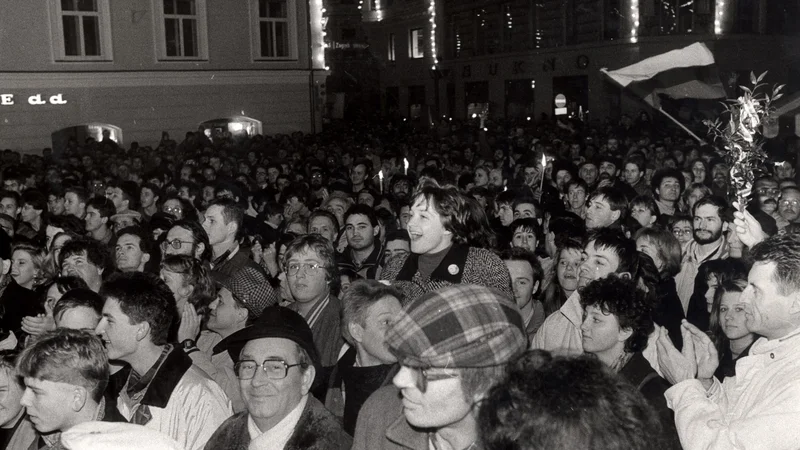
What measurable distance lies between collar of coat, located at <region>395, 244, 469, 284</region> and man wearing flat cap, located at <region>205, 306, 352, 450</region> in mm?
1248

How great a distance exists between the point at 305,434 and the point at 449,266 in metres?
1.54

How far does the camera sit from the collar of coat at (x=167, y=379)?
3.44 m

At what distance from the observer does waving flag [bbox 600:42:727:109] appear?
27.9 ft

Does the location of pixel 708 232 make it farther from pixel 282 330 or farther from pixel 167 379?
pixel 167 379

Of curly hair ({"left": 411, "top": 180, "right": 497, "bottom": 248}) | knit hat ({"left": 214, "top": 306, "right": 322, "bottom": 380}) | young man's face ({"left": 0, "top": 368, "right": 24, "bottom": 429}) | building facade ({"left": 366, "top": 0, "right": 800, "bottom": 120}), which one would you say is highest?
building facade ({"left": 366, "top": 0, "right": 800, "bottom": 120})

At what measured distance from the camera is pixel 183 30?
25719mm

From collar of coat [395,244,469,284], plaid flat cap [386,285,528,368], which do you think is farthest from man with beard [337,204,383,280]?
plaid flat cap [386,285,528,368]

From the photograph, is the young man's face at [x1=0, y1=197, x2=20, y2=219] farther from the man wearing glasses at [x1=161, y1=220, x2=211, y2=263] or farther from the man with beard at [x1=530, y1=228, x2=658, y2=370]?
the man with beard at [x1=530, y1=228, x2=658, y2=370]

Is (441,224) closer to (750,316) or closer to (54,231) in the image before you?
(750,316)

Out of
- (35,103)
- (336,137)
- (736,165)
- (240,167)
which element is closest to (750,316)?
(736,165)

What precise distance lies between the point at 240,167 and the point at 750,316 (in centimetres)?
1323

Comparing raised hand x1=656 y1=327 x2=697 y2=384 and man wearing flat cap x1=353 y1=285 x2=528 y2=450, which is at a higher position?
man wearing flat cap x1=353 y1=285 x2=528 y2=450

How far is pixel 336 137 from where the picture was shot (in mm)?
24562

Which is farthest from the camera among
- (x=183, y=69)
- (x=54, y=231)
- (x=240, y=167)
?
(x=183, y=69)
